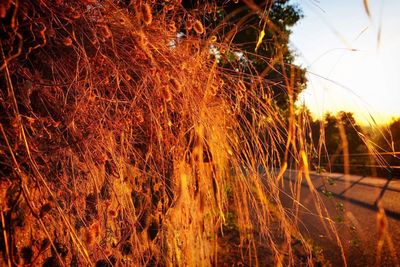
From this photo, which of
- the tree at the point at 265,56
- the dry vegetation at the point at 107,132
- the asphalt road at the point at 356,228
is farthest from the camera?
the asphalt road at the point at 356,228

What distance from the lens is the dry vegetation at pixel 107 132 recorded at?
2.93 ft

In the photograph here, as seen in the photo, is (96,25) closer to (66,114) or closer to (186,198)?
(66,114)

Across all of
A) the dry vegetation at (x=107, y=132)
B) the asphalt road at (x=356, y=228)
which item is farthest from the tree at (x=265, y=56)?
the asphalt road at (x=356, y=228)

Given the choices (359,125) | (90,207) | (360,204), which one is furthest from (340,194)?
(90,207)

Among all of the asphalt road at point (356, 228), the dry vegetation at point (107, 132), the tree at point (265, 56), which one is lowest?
the asphalt road at point (356, 228)

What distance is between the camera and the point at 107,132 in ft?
3.60

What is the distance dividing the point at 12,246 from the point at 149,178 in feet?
2.08

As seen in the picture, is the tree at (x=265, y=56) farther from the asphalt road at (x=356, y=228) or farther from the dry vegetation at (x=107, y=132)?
the asphalt road at (x=356, y=228)

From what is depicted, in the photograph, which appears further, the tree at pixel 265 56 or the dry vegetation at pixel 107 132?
the tree at pixel 265 56

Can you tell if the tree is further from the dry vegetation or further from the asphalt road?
the asphalt road

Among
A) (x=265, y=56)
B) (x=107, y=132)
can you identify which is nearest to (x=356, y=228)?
(x=265, y=56)

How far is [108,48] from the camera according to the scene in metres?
1.10

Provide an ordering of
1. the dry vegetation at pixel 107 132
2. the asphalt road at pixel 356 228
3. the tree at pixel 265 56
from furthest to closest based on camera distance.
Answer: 1. the asphalt road at pixel 356 228
2. the tree at pixel 265 56
3. the dry vegetation at pixel 107 132

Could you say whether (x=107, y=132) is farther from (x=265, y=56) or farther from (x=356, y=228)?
(x=356, y=228)
